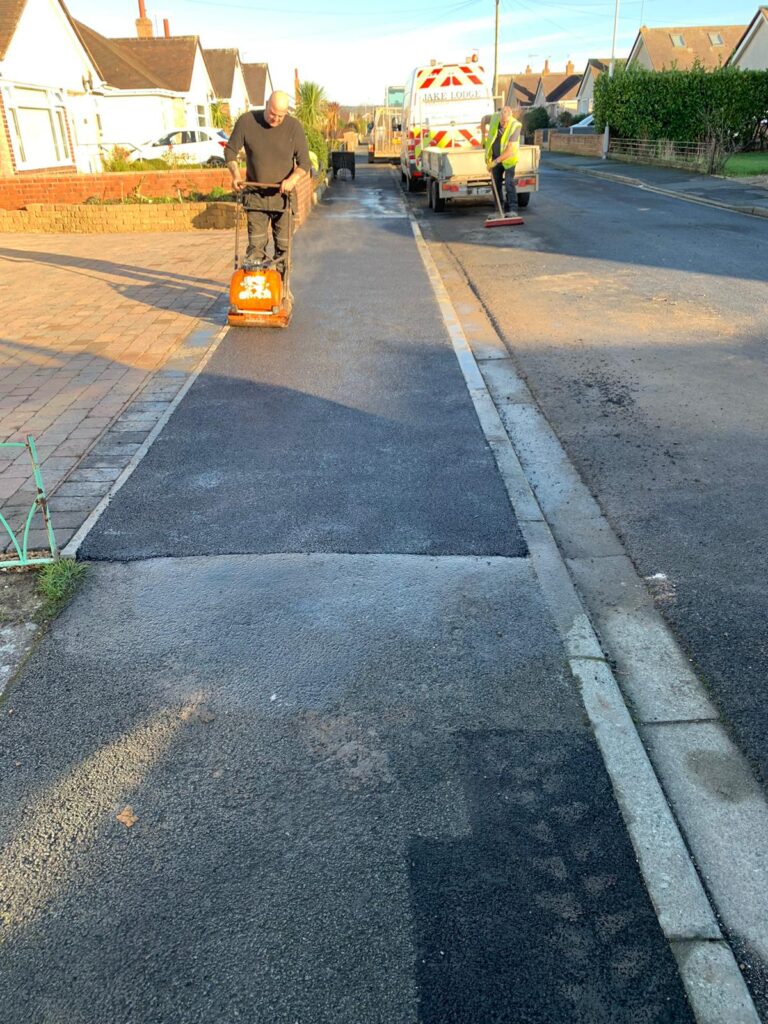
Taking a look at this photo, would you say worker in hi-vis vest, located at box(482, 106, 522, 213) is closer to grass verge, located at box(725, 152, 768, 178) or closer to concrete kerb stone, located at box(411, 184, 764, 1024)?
concrete kerb stone, located at box(411, 184, 764, 1024)

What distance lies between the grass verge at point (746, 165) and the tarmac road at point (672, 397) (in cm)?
1457

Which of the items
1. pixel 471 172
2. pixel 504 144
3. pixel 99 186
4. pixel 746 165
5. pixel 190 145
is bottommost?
pixel 746 165

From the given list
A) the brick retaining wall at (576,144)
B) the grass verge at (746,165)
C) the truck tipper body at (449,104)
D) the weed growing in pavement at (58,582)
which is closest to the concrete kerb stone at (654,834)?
the weed growing in pavement at (58,582)

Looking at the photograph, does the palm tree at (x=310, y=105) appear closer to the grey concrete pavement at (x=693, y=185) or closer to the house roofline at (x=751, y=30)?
the grey concrete pavement at (x=693, y=185)

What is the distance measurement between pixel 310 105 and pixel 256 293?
2337cm

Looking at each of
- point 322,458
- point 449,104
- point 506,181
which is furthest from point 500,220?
point 322,458

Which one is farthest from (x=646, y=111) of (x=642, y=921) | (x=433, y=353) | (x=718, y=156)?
(x=642, y=921)

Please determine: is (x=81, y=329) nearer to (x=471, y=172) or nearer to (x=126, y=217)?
(x=126, y=217)

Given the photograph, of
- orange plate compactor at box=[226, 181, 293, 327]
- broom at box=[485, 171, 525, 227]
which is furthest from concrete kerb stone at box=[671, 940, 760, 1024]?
broom at box=[485, 171, 525, 227]

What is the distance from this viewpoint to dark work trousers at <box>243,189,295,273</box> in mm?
8539

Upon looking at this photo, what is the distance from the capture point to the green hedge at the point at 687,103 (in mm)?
33438

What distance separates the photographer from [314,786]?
2736mm

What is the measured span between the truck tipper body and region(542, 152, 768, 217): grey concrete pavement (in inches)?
238

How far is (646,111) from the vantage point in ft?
130
